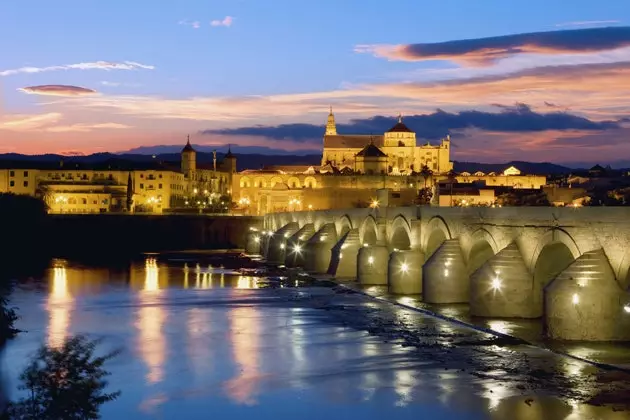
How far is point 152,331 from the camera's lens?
36312mm

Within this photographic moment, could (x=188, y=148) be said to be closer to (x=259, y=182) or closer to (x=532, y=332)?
(x=259, y=182)

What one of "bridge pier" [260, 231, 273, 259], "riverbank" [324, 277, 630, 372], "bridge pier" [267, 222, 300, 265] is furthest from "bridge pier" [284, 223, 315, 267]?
"riverbank" [324, 277, 630, 372]

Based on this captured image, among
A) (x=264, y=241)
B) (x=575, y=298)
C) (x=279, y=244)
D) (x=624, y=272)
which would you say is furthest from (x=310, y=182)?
(x=575, y=298)

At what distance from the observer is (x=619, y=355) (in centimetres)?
2662

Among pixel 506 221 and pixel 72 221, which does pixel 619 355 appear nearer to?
pixel 506 221

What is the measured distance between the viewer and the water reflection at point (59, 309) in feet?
115

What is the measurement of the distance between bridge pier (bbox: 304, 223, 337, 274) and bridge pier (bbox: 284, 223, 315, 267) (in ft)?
7.28

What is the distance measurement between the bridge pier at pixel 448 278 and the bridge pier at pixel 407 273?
5380mm

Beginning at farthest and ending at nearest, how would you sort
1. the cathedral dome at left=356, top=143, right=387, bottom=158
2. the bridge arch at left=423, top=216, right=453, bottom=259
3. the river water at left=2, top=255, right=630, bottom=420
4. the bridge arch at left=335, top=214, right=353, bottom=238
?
1. the cathedral dome at left=356, top=143, right=387, bottom=158
2. the bridge arch at left=335, top=214, right=353, bottom=238
3. the bridge arch at left=423, top=216, right=453, bottom=259
4. the river water at left=2, top=255, right=630, bottom=420

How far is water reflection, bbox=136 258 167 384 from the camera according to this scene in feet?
93.6

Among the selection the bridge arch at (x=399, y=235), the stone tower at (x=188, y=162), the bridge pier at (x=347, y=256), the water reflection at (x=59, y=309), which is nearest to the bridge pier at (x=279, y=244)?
the bridge pier at (x=347, y=256)

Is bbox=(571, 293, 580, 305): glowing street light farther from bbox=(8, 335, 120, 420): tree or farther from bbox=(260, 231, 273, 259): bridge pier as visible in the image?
bbox=(260, 231, 273, 259): bridge pier

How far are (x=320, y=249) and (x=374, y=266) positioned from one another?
14.3 metres

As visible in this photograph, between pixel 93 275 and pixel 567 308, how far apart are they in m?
42.1
